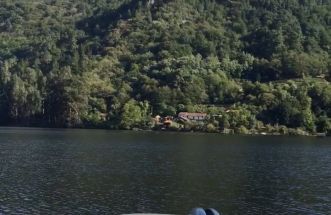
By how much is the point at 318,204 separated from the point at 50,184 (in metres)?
31.7

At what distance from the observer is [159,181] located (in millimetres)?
73812

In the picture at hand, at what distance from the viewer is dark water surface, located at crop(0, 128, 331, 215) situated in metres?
57.1

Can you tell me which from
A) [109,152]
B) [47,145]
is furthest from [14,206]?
[47,145]

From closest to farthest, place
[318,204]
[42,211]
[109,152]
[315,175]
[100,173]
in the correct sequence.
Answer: [42,211] → [318,204] → [100,173] → [315,175] → [109,152]

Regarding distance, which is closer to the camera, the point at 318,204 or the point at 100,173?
the point at 318,204

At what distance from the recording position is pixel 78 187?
67.2 m

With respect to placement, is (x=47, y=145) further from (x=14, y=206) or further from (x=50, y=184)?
(x=14, y=206)

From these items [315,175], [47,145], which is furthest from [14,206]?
[47,145]

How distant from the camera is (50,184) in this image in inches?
2739

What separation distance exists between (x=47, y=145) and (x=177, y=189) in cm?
7031

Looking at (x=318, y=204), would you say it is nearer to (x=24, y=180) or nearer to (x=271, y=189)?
(x=271, y=189)

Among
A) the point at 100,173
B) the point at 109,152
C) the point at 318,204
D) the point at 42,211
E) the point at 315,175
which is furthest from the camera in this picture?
the point at 109,152

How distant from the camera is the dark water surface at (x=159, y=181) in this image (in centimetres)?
5712

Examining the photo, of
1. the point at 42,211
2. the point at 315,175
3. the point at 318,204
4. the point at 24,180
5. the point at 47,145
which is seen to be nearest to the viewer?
the point at 42,211
